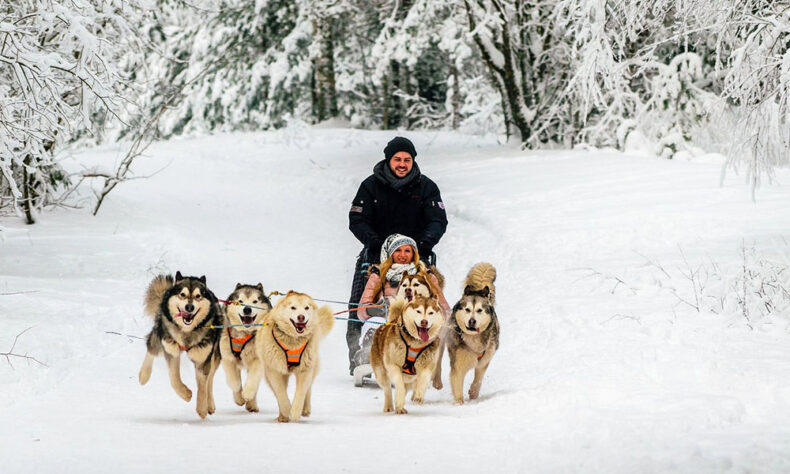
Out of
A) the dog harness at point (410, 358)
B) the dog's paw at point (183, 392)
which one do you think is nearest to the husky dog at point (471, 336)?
the dog harness at point (410, 358)

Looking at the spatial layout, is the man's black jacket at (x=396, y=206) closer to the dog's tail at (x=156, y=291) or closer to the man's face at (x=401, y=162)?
the man's face at (x=401, y=162)

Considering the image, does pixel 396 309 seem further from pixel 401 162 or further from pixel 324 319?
pixel 401 162

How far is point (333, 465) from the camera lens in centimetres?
485

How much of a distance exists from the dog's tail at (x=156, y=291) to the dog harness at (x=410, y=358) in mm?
1781

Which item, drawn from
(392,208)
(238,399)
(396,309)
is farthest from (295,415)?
(392,208)

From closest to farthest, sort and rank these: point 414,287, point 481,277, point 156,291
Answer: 1. point 156,291
2. point 414,287
3. point 481,277

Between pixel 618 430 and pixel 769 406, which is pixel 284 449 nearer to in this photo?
pixel 618 430

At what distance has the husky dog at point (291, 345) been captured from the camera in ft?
19.7

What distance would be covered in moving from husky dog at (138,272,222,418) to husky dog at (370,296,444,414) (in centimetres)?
138

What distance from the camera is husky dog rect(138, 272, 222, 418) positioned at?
5.83 m

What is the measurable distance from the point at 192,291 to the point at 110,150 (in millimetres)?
21756

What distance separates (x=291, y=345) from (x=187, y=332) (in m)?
0.71

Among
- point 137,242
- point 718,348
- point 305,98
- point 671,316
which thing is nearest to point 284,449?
point 718,348

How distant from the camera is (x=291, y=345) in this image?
19.8 ft
